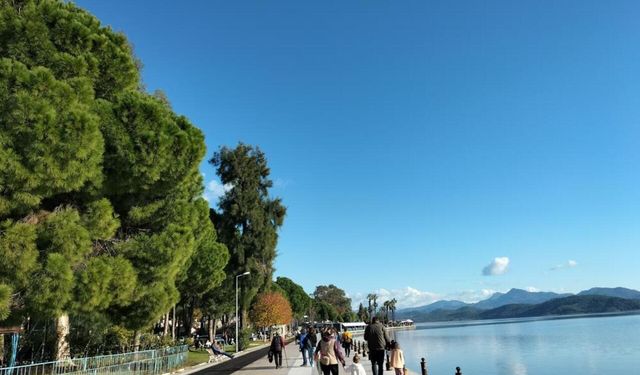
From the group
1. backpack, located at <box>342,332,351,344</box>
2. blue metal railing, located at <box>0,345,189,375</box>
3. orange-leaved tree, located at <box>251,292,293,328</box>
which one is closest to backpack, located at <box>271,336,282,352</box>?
blue metal railing, located at <box>0,345,189,375</box>

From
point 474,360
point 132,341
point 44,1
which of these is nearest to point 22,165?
point 44,1

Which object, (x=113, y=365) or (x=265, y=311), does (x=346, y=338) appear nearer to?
(x=113, y=365)

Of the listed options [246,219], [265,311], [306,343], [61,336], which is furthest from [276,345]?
[265,311]

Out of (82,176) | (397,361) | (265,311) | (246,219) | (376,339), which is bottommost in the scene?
(397,361)

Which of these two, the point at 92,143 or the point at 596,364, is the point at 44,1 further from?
the point at 596,364

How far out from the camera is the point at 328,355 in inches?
453

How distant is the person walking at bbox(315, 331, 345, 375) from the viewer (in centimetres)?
1144

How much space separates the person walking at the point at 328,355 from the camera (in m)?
11.4

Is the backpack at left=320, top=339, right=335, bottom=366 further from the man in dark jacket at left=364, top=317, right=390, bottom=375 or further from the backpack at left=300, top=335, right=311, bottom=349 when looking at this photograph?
the backpack at left=300, top=335, right=311, bottom=349

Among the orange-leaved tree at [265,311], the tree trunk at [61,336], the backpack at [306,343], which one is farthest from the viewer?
the orange-leaved tree at [265,311]

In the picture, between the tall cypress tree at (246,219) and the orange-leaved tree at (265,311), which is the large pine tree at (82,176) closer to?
the tall cypress tree at (246,219)

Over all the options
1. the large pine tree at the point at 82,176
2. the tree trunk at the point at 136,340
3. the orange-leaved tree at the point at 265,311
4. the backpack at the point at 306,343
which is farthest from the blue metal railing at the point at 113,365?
the orange-leaved tree at the point at 265,311

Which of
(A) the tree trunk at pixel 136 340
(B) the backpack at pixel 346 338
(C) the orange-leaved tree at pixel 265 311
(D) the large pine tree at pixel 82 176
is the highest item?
(D) the large pine tree at pixel 82 176

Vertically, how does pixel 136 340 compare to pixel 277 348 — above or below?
above
